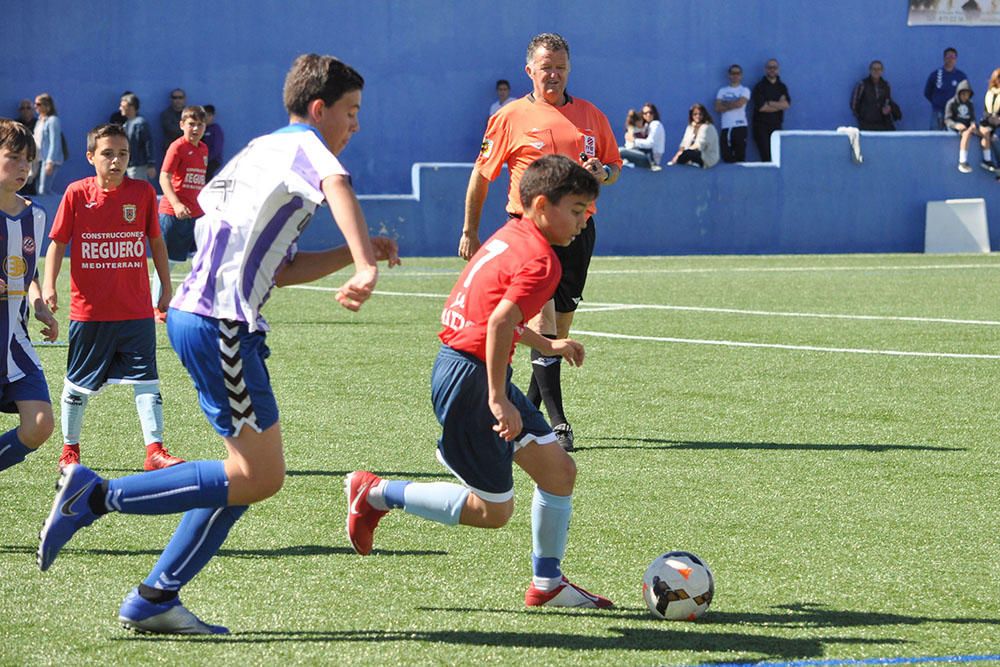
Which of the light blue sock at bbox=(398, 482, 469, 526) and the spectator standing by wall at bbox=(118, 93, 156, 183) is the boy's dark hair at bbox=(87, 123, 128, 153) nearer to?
the light blue sock at bbox=(398, 482, 469, 526)

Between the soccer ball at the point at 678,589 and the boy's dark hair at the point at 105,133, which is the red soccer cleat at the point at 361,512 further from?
the boy's dark hair at the point at 105,133

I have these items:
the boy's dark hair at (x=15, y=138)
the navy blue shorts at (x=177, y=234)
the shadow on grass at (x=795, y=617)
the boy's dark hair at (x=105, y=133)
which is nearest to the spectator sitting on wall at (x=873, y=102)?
the navy blue shorts at (x=177, y=234)

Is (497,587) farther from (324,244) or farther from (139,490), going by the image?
(324,244)

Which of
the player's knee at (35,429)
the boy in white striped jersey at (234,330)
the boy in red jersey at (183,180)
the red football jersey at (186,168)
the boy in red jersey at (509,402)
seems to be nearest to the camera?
the boy in white striped jersey at (234,330)

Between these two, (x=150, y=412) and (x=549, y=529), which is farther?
(x=150, y=412)

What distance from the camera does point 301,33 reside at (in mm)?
→ 28141

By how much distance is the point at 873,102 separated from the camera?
29.3 metres

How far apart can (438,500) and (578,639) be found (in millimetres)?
668

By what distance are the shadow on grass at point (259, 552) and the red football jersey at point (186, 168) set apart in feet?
28.1

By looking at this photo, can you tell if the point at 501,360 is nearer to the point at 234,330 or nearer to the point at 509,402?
the point at 509,402

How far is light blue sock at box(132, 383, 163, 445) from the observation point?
7469mm

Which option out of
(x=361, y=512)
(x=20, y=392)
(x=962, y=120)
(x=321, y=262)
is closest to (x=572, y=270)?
(x=20, y=392)

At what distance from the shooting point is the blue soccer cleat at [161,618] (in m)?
4.61

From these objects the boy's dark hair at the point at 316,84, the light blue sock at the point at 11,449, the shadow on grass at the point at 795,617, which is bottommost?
the shadow on grass at the point at 795,617
